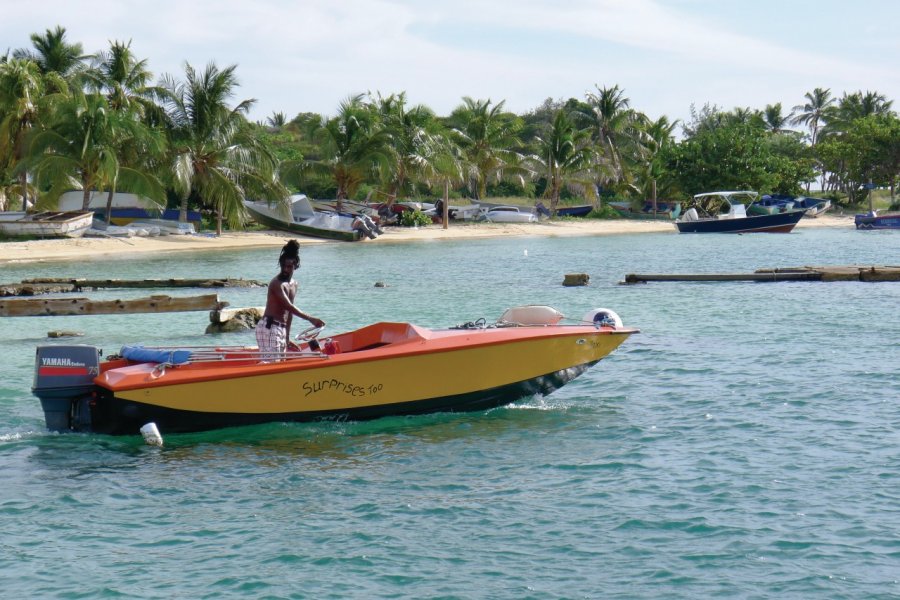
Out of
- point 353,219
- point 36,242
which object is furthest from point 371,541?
point 353,219

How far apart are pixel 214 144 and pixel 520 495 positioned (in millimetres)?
40709

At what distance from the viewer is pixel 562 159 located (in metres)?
67.4

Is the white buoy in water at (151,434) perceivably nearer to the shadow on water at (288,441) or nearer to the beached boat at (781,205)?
the shadow on water at (288,441)

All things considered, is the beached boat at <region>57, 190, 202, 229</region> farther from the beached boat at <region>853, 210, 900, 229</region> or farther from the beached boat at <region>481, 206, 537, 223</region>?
the beached boat at <region>853, 210, 900, 229</region>

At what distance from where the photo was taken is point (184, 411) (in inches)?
429

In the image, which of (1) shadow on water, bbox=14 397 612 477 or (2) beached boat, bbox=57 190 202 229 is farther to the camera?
(2) beached boat, bbox=57 190 202 229

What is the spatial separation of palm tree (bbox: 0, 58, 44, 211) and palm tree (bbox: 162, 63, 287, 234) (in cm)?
563

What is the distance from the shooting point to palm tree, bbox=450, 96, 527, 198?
6744cm

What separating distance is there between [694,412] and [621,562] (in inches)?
200

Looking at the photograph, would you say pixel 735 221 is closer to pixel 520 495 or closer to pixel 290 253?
pixel 290 253

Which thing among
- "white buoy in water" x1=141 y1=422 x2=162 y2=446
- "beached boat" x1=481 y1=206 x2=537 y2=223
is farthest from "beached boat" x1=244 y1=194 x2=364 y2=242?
"white buoy in water" x1=141 y1=422 x2=162 y2=446

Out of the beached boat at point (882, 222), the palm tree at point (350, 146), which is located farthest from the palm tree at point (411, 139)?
the beached boat at point (882, 222)

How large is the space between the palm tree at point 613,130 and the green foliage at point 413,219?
19074 millimetres

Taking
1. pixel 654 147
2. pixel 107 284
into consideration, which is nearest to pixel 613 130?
pixel 654 147
